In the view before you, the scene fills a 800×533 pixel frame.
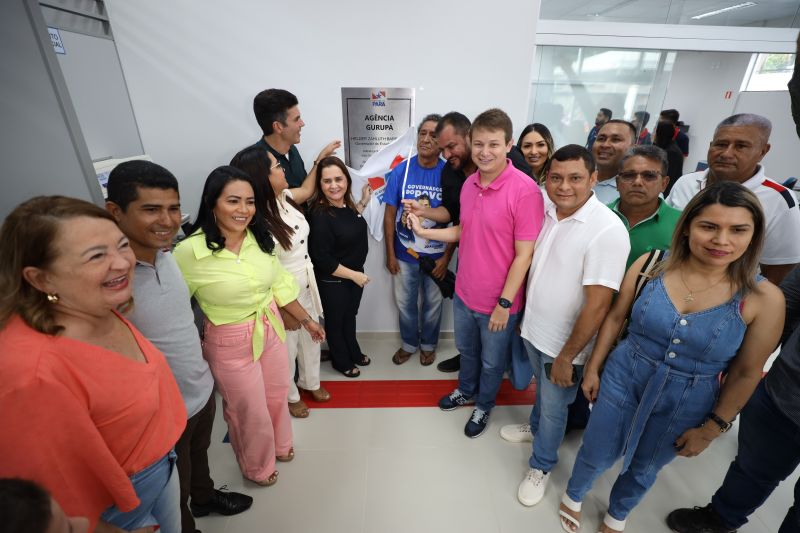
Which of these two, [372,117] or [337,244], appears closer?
[337,244]

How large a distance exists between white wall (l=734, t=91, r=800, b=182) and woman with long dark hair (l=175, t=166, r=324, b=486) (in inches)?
304

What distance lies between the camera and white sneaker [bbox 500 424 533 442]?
2.43 metres

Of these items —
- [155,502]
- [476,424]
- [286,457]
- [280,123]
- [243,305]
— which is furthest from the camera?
[476,424]

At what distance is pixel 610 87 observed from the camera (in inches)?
163

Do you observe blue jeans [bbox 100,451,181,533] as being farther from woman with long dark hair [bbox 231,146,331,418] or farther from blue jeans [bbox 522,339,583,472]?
blue jeans [bbox 522,339,583,472]

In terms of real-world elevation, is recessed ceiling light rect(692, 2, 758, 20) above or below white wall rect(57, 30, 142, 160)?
above

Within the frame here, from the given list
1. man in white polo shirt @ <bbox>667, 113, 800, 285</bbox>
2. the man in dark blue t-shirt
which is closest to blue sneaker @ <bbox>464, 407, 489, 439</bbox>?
the man in dark blue t-shirt

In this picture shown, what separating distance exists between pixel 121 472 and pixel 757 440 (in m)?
2.45

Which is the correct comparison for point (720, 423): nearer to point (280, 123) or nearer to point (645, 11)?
point (280, 123)

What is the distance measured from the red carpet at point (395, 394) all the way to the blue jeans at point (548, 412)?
0.76 metres

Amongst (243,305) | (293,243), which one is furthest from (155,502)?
(293,243)

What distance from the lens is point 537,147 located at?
260 cm

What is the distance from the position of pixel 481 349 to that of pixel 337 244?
124 centimetres

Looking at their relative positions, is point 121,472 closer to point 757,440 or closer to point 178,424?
point 178,424
